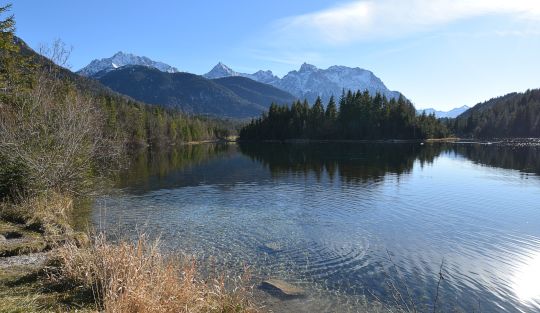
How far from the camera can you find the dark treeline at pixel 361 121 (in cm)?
14212

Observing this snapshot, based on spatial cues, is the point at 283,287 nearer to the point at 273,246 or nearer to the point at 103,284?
the point at 273,246

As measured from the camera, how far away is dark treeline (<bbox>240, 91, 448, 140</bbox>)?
142 meters

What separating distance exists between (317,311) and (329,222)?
12905 millimetres

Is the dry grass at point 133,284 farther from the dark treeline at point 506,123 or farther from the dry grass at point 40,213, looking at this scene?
the dark treeline at point 506,123

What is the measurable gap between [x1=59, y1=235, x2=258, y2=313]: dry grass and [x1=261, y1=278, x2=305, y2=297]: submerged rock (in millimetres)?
3065

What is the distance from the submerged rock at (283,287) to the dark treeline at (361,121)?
133841 mm

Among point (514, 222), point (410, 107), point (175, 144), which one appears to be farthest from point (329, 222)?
point (175, 144)

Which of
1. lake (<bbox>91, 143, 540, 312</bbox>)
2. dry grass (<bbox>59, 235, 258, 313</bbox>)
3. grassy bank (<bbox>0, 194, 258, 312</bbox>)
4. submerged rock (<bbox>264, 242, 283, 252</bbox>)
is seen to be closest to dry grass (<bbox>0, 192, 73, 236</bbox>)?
lake (<bbox>91, 143, 540, 312</bbox>)

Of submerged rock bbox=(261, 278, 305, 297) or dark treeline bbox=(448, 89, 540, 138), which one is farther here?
dark treeline bbox=(448, 89, 540, 138)

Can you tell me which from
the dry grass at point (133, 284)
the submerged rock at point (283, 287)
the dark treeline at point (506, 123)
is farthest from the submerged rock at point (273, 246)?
the dark treeline at point (506, 123)

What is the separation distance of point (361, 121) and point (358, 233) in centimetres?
12592

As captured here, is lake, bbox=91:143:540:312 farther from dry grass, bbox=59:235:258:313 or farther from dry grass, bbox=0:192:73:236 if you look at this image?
dry grass, bbox=59:235:258:313

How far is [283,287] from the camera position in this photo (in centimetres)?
1510

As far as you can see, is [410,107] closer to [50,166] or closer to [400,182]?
[400,182]
